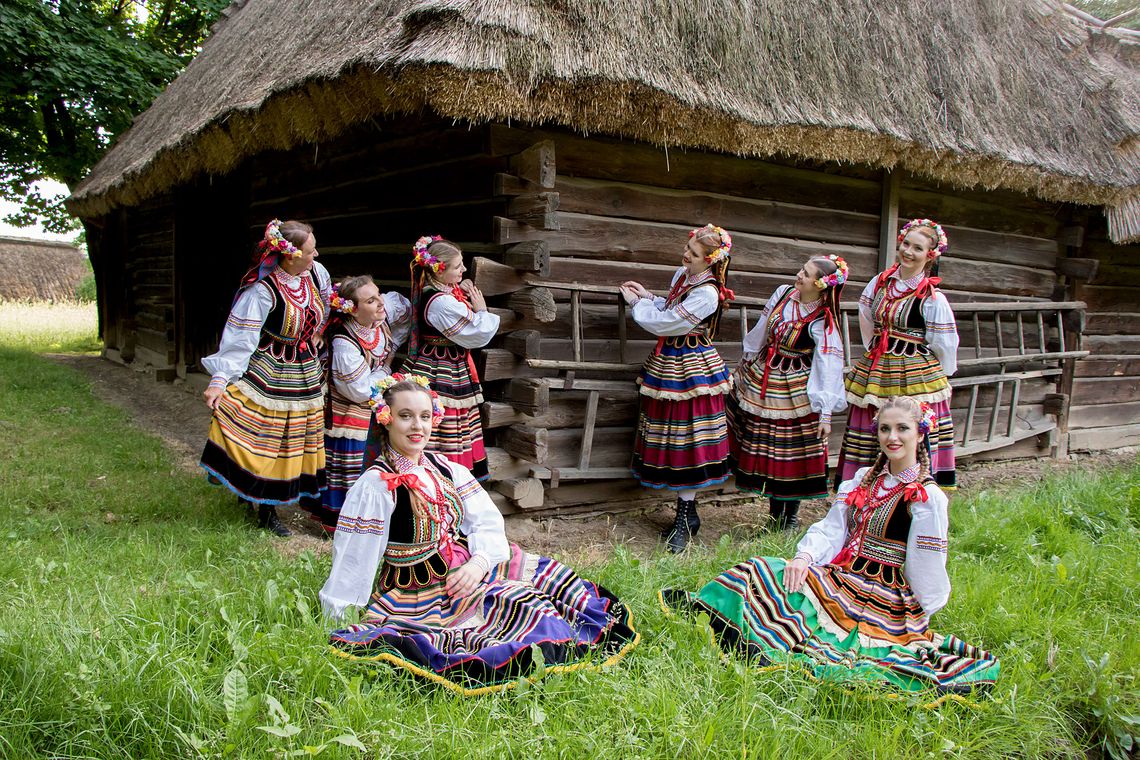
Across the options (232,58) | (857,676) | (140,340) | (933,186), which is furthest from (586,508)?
(140,340)

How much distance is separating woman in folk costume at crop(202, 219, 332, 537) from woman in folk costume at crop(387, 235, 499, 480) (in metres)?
0.49

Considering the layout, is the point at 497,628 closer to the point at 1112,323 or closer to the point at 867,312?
the point at 867,312

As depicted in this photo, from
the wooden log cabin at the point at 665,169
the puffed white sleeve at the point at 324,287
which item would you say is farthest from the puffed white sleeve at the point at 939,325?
the puffed white sleeve at the point at 324,287

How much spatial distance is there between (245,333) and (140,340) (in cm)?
821

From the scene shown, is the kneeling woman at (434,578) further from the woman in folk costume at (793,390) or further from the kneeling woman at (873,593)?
the woman in folk costume at (793,390)

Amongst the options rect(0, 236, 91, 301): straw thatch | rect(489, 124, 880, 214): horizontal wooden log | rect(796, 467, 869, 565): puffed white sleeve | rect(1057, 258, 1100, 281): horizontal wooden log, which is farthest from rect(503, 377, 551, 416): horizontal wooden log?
rect(0, 236, 91, 301): straw thatch

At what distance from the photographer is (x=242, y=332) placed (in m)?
3.82

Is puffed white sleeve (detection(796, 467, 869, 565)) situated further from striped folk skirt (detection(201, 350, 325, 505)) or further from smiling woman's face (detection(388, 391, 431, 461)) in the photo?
striped folk skirt (detection(201, 350, 325, 505))

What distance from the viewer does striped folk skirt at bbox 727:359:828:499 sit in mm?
4297

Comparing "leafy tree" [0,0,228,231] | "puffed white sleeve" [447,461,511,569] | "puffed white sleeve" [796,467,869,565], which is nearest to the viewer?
"puffed white sleeve" [447,461,511,569]

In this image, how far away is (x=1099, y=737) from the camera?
8.96ft

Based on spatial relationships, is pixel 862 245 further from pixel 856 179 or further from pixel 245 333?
pixel 245 333

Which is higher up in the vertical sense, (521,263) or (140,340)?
(521,263)

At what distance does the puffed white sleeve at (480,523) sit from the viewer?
2.71m
